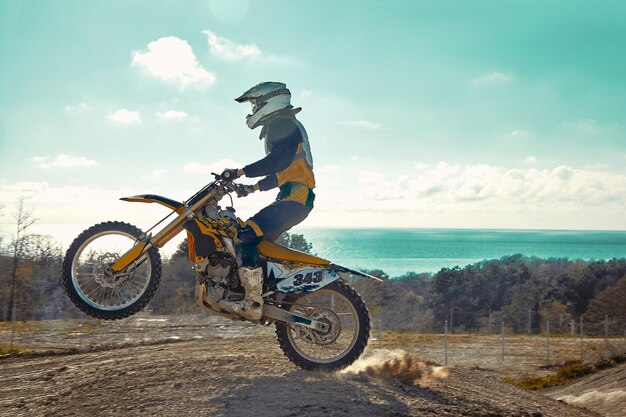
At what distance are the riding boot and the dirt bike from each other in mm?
116

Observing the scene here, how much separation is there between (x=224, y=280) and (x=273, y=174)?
1.90 meters

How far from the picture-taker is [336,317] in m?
9.10

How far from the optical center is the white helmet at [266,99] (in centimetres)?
912

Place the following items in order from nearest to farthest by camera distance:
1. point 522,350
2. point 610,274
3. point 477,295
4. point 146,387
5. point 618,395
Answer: point 146,387 < point 618,395 < point 522,350 < point 610,274 < point 477,295

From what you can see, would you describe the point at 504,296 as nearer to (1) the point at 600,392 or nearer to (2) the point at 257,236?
(1) the point at 600,392

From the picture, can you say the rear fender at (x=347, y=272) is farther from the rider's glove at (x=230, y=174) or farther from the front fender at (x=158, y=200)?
the front fender at (x=158, y=200)

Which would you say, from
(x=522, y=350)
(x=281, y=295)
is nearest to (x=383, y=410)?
(x=281, y=295)

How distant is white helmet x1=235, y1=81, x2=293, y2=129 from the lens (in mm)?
9117

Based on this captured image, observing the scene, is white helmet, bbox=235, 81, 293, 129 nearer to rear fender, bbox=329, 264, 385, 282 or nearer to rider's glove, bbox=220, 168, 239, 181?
rider's glove, bbox=220, 168, 239, 181

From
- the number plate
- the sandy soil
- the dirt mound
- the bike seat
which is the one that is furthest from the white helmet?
the sandy soil

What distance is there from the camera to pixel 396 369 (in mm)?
9969

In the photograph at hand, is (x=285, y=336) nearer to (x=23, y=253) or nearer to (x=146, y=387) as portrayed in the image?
(x=146, y=387)

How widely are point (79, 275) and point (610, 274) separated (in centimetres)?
8455

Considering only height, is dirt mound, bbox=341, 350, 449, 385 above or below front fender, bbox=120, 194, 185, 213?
below
